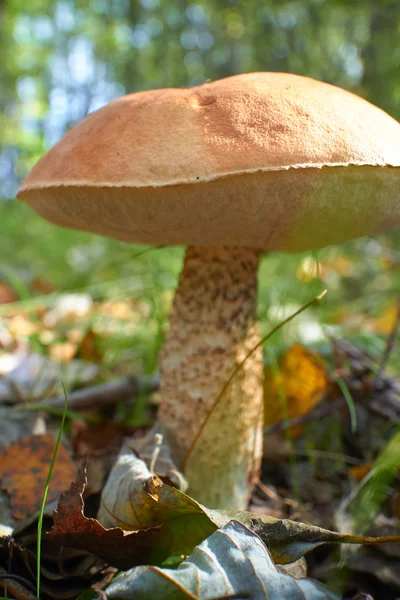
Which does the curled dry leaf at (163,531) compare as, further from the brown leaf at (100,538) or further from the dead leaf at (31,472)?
the dead leaf at (31,472)

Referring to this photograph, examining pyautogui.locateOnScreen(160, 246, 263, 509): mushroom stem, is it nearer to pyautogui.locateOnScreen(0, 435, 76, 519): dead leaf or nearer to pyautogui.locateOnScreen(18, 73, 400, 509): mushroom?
pyautogui.locateOnScreen(18, 73, 400, 509): mushroom

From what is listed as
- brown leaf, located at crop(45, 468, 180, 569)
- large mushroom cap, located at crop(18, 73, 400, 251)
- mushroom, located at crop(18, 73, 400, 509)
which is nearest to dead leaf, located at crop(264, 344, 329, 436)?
mushroom, located at crop(18, 73, 400, 509)

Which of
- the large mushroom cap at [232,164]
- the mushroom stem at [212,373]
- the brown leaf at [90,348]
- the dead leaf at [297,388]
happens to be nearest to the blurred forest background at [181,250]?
the brown leaf at [90,348]

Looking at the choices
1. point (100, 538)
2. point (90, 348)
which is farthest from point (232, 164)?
point (90, 348)

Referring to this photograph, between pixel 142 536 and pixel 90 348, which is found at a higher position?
pixel 90 348

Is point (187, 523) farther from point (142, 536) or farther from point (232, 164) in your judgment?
point (232, 164)
